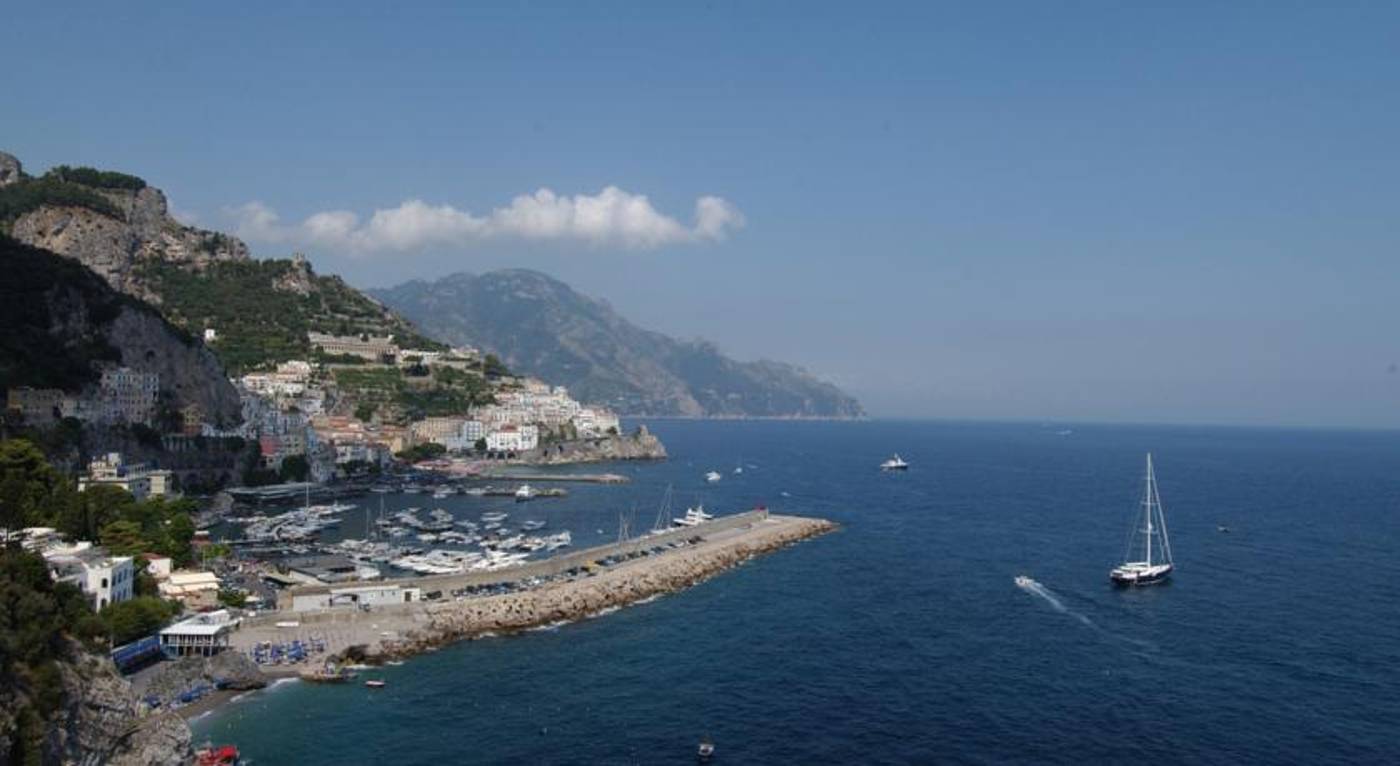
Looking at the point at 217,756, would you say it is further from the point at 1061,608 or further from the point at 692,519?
the point at 692,519

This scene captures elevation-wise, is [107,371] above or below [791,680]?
above

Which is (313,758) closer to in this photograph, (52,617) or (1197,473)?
(52,617)

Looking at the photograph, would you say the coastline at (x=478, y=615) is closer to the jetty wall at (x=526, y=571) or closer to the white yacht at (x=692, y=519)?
the jetty wall at (x=526, y=571)

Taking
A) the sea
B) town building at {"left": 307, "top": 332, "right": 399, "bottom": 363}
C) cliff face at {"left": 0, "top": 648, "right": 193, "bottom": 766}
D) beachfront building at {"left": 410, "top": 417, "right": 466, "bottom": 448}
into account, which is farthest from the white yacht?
town building at {"left": 307, "top": 332, "right": 399, "bottom": 363}

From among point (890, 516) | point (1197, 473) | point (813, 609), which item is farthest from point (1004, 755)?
point (1197, 473)

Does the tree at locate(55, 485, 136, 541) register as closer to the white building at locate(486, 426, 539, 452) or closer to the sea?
the sea

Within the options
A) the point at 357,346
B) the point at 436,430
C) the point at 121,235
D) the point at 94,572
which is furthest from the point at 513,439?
the point at 94,572

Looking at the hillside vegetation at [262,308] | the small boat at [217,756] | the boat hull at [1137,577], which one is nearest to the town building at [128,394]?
the hillside vegetation at [262,308]
